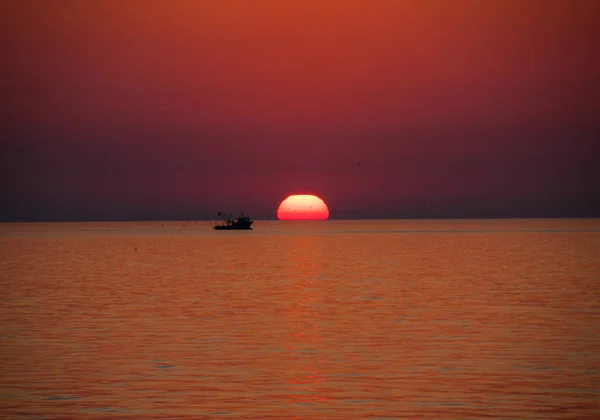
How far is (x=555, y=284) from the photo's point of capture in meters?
69.7

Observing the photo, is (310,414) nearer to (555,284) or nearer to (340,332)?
(340,332)

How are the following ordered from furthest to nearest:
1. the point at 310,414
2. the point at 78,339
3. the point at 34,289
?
the point at 34,289, the point at 78,339, the point at 310,414

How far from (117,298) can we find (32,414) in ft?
117

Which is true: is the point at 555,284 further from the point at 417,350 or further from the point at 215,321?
the point at 417,350

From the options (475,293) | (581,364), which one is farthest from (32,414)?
(475,293)

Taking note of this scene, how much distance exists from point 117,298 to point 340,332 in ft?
73.8

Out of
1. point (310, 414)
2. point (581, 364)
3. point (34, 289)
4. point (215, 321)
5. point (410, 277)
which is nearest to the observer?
point (310, 414)

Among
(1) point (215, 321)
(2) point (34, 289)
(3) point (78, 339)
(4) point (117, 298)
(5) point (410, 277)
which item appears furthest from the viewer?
(5) point (410, 277)

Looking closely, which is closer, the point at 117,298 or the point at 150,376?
the point at 150,376

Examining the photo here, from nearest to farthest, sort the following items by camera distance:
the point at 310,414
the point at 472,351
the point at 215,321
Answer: the point at 310,414, the point at 472,351, the point at 215,321

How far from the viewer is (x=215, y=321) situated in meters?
44.7

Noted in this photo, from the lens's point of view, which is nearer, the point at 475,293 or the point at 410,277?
the point at 475,293

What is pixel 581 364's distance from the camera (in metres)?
31.1

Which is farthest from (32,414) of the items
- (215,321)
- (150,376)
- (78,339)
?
(215,321)
